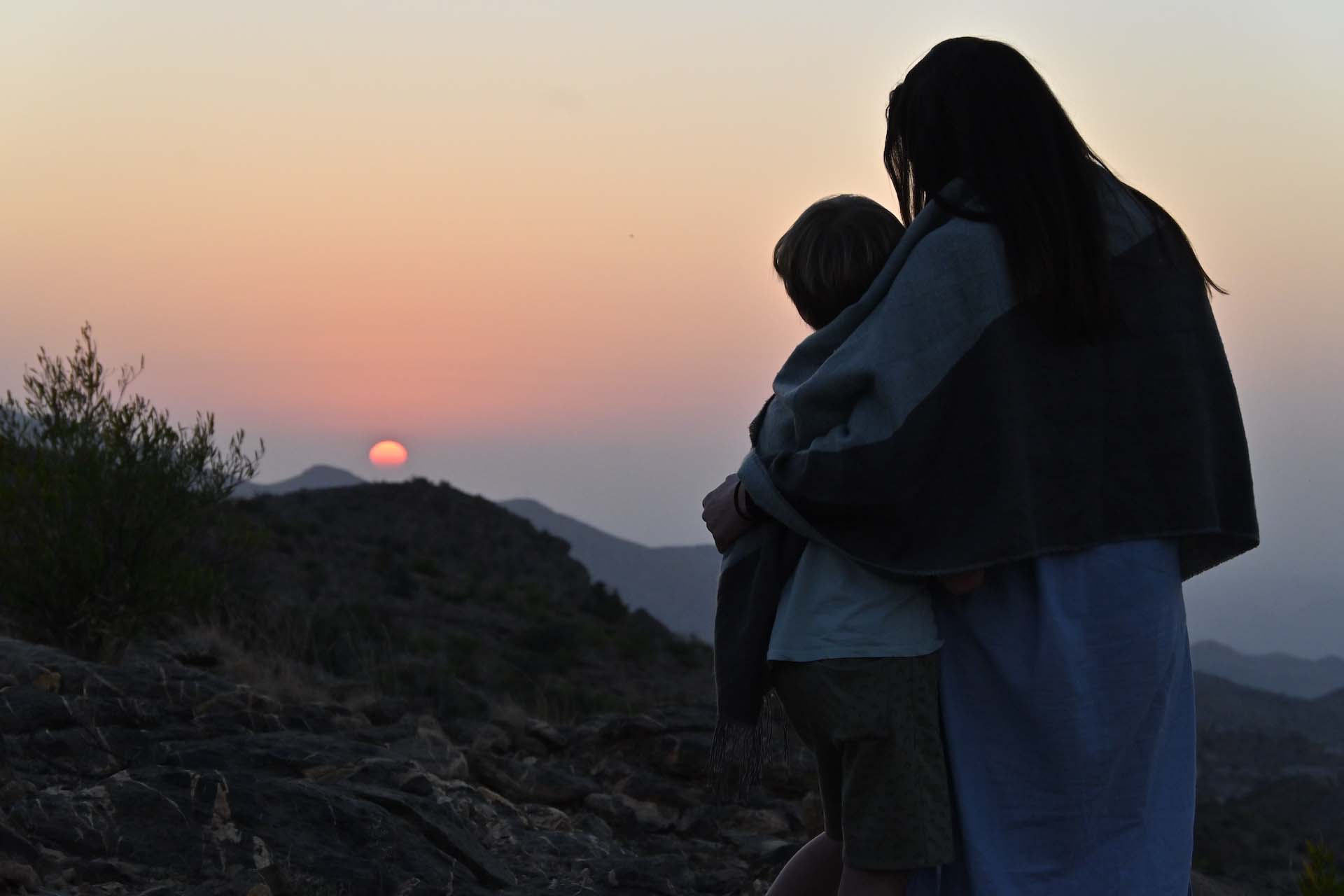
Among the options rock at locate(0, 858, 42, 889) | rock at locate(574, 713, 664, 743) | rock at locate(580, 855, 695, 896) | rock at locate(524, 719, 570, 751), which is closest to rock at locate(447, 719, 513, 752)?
rock at locate(524, 719, 570, 751)

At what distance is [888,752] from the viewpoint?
7.96ft

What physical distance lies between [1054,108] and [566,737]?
20.9 ft

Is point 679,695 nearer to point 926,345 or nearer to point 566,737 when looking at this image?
point 566,737

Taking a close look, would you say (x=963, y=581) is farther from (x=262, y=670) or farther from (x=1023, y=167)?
(x=262, y=670)

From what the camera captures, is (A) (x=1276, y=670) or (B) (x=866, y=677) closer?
(B) (x=866, y=677)

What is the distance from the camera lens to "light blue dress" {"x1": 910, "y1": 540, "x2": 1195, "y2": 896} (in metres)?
2.44

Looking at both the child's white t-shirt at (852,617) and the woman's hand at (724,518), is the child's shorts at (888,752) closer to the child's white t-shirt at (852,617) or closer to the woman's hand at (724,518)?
the child's white t-shirt at (852,617)

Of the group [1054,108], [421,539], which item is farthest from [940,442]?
[421,539]

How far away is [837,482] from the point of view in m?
2.41

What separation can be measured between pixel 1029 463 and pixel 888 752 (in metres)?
0.58

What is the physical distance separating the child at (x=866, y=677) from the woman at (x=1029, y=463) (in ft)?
0.19

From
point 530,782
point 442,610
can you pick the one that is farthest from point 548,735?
point 442,610

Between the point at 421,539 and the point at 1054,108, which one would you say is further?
the point at 421,539

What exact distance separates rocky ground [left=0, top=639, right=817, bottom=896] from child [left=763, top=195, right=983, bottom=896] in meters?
0.20
